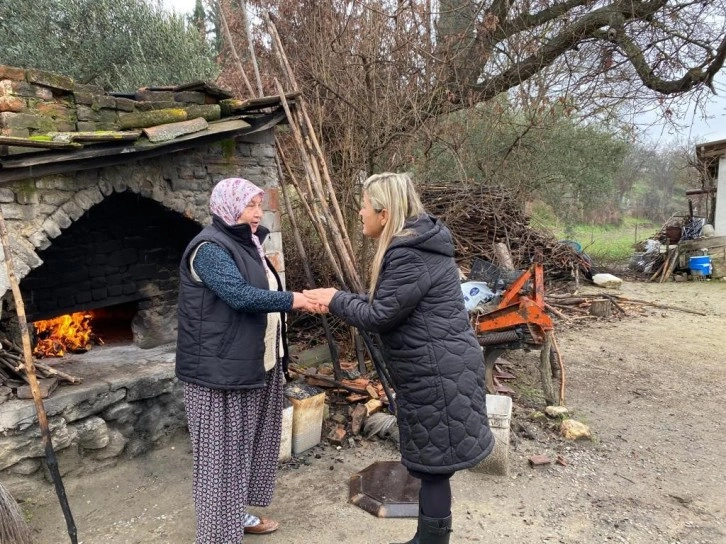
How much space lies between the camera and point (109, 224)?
179 inches

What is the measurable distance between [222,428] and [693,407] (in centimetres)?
486

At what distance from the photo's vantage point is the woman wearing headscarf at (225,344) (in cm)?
246

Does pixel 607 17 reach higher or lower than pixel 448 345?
higher

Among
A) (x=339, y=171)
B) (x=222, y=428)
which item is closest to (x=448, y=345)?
(x=222, y=428)

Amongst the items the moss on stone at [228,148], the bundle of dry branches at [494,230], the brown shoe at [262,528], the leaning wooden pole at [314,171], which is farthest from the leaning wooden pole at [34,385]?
the bundle of dry branches at [494,230]

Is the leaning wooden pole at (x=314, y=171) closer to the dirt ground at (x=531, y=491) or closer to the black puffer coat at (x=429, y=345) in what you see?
the dirt ground at (x=531, y=491)

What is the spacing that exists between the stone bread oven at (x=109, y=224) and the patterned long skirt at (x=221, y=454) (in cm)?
144

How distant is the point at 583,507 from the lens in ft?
11.4

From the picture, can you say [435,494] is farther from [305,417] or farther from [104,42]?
[104,42]

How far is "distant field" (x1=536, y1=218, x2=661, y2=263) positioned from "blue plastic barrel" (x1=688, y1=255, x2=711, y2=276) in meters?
2.23

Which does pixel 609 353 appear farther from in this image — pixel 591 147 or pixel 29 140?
pixel 591 147

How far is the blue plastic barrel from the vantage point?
11633 mm

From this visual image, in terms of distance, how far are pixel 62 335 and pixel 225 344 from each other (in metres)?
2.96

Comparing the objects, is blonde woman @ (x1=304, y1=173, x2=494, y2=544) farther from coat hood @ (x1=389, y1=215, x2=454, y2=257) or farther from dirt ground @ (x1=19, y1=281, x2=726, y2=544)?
dirt ground @ (x1=19, y1=281, x2=726, y2=544)
